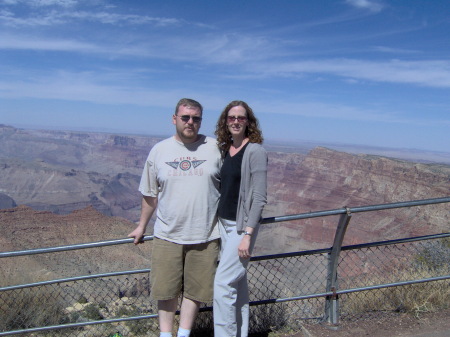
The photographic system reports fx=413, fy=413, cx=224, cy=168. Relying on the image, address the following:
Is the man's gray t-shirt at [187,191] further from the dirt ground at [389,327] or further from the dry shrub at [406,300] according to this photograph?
the dry shrub at [406,300]

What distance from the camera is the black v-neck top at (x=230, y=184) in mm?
3162

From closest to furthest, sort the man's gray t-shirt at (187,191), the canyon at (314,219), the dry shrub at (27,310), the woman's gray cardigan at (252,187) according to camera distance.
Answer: the woman's gray cardigan at (252,187) < the man's gray t-shirt at (187,191) < the dry shrub at (27,310) < the canyon at (314,219)

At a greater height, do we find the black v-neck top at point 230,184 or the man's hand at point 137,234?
the black v-neck top at point 230,184

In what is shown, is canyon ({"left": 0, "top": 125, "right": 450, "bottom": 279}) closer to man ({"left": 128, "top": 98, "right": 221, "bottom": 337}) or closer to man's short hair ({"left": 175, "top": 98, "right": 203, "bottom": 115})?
man ({"left": 128, "top": 98, "right": 221, "bottom": 337})

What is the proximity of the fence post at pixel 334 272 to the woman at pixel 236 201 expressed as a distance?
98cm

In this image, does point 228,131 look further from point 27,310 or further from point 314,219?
point 314,219

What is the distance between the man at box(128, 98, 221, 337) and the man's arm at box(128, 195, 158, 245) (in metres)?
0.07

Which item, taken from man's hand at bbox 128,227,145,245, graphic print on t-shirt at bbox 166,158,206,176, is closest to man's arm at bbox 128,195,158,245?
man's hand at bbox 128,227,145,245

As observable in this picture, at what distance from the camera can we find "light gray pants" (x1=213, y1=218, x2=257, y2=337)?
3.19 m

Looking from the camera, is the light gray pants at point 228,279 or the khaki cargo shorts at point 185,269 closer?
the light gray pants at point 228,279

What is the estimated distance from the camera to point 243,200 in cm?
312

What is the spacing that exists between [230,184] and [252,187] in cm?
20

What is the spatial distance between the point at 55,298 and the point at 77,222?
4304cm

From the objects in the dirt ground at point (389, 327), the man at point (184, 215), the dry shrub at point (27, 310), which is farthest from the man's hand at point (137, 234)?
the dry shrub at point (27, 310)
